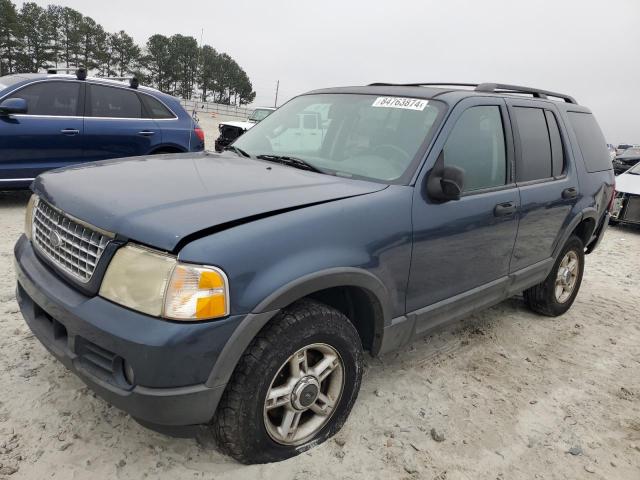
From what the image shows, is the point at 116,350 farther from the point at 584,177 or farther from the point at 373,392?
the point at 584,177

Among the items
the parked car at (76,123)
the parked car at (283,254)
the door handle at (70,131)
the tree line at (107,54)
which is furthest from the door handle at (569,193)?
the tree line at (107,54)

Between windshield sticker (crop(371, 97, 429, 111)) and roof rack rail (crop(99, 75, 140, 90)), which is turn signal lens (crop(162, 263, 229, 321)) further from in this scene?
roof rack rail (crop(99, 75, 140, 90))

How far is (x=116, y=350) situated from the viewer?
1818mm

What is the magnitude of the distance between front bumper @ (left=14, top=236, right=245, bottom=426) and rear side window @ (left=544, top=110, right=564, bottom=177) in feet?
10.1

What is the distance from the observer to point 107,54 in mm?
78750

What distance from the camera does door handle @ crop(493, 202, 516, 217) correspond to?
10.1ft

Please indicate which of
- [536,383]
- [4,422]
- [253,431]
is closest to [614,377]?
[536,383]

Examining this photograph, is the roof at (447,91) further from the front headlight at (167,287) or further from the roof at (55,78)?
the roof at (55,78)

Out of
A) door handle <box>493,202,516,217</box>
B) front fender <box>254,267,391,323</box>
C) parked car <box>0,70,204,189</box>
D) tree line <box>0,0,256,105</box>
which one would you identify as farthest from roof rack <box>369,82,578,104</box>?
tree line <box>0,0,256,105</box>

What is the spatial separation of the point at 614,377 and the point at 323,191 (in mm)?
2737

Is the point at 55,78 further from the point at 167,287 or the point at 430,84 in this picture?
the point at 167,287

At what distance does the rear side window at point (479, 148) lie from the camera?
9.45 ft

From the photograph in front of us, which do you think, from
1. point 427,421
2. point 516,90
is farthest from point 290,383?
point 516,90

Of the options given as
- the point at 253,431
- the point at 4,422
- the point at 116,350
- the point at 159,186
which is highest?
the point at 159,186
